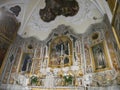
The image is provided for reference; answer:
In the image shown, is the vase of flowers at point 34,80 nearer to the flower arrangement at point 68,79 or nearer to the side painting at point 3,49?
the flower arrangement at point 68,79

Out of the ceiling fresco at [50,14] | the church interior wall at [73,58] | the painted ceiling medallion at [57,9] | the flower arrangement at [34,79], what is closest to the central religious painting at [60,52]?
the church interior wall at [73,58]

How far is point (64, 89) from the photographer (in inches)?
322

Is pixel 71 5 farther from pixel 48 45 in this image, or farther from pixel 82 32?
pixel 48 45

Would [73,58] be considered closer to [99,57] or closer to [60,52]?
[60,52]

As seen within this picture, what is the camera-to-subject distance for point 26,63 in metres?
10.1

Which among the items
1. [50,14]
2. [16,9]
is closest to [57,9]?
[50,14]

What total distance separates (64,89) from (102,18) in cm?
563

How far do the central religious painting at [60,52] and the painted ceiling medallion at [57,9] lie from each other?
7.26 feet

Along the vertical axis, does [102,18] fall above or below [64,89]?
above

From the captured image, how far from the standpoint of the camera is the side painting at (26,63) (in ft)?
32.3

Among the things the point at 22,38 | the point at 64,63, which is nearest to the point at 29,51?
the point at 22,38

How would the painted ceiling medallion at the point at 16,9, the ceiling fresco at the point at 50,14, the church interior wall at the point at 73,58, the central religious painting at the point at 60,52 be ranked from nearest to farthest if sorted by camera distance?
the church interior wall at the point at 73,58
the central religious painting at the point at 60,52
the ceiling fresco at the point at 50,14
the painted ceiling medallion at the point at 16,9

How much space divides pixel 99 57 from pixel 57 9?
5.57 m

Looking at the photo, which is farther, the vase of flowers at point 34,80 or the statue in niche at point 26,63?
the statue in niche at point 26,63
